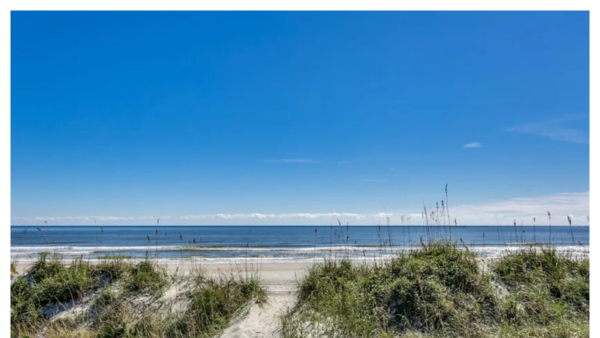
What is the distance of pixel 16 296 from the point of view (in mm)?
8086

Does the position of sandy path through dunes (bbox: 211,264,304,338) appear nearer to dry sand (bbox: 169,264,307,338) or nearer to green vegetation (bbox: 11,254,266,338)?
dry sand (bbox: 169,264,307,338)

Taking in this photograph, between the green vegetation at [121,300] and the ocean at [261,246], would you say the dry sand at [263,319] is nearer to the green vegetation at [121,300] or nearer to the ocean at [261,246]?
the green vegetation at [121,300]

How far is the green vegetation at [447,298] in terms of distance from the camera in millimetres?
5883

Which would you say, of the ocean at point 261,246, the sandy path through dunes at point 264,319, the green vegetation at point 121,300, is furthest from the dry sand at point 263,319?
the ocean at point 261,246

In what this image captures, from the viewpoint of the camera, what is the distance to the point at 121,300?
812 centimetres

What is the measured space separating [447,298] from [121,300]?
24.2 feet

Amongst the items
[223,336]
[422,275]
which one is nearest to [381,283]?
[422,275]

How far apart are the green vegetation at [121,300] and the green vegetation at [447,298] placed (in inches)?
59.7

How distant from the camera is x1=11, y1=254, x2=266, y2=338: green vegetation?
6.74 meters

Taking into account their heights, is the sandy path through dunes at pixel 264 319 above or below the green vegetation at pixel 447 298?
below

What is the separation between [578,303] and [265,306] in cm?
642

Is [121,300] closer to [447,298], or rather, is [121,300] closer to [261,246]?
[447,298]

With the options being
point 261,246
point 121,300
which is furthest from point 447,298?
point 261,246
